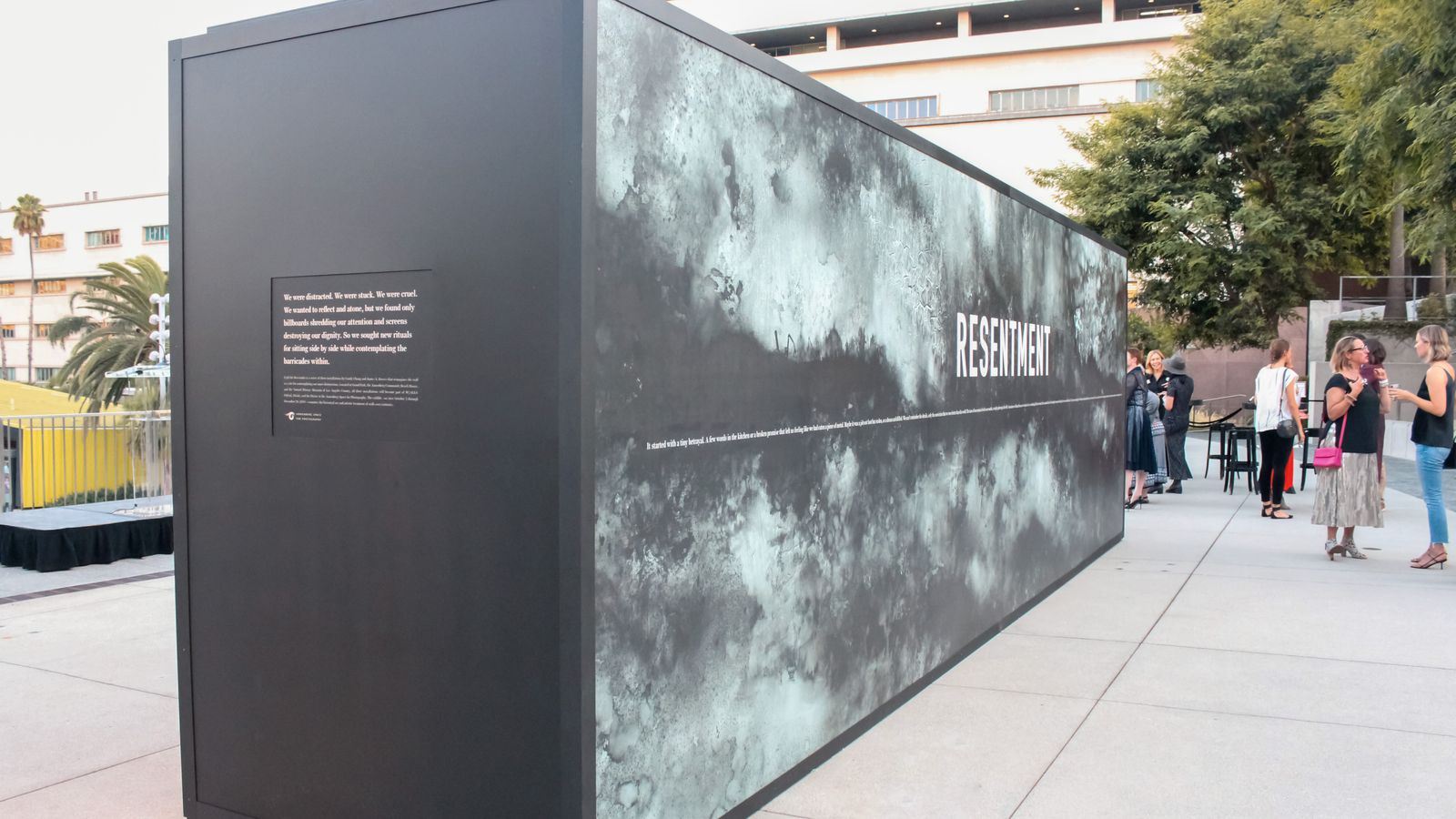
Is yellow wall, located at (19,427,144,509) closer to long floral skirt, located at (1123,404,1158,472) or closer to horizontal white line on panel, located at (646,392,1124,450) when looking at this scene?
horizontal white line on panel, located at (646,392,1124,450)

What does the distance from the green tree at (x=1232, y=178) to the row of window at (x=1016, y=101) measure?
20922 mm

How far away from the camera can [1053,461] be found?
349 inches

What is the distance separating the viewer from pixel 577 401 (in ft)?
11.0

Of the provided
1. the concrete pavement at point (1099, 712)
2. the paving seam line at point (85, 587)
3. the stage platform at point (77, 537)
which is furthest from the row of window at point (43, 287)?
the concrete pavement at point (1099, 712)

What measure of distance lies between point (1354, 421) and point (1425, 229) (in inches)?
614

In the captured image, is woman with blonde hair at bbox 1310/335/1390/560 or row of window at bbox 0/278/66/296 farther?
row of window at bbox 0/278/66/296

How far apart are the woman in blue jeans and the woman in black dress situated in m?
4.76

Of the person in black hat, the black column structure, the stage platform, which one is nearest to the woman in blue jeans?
the person in black hat

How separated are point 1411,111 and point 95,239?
3169 inches

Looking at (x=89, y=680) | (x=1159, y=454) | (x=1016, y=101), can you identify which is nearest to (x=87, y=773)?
(x=89, y=680)

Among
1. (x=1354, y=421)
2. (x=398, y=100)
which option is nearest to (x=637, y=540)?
(x=398, y=100)

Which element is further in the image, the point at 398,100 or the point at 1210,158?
the point at 1210,158

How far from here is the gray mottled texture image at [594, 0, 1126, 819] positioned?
143 inches

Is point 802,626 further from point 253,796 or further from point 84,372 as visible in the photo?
point 84,372
